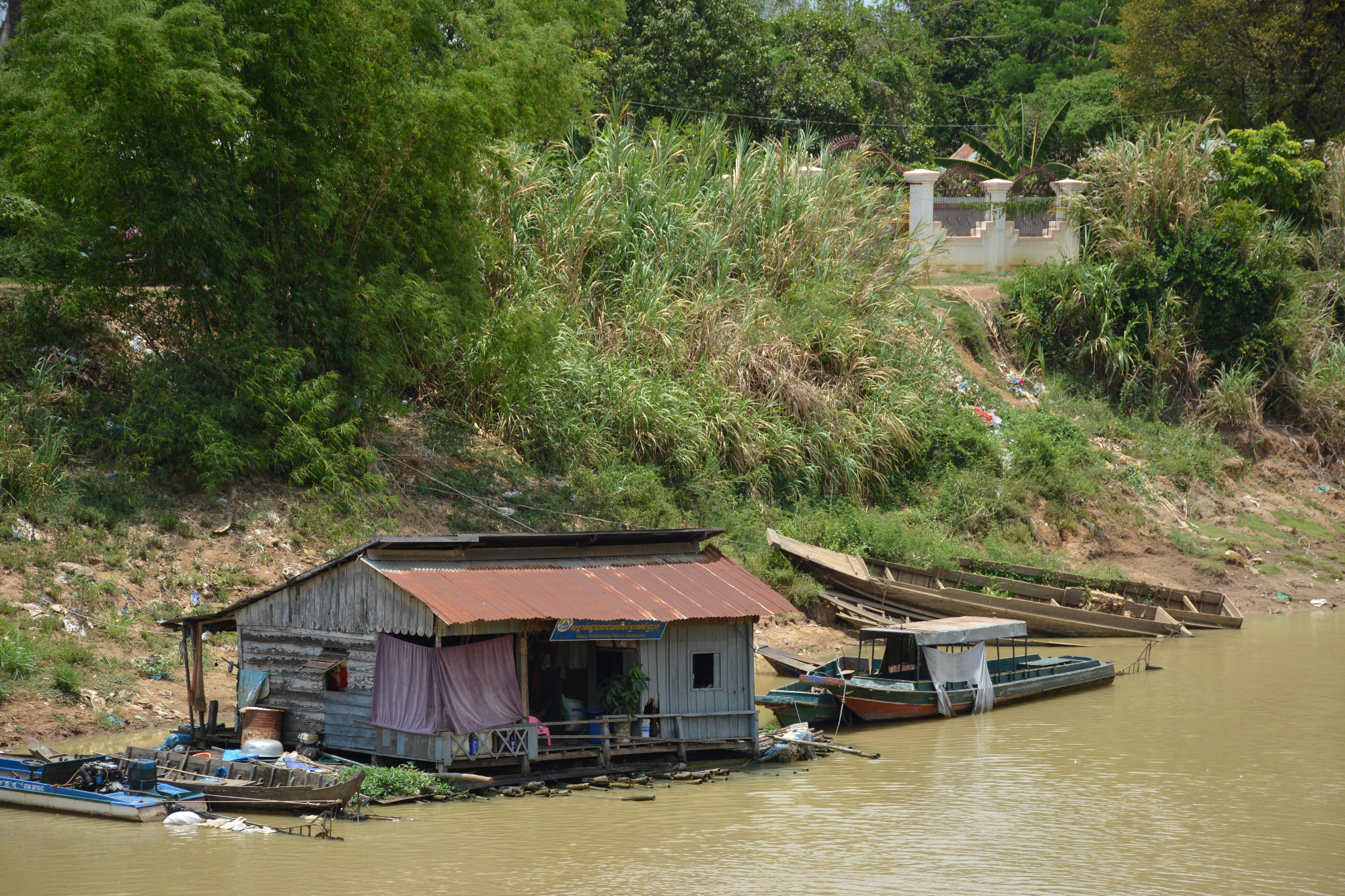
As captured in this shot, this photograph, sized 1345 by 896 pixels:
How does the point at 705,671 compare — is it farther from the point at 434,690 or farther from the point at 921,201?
the point at 921,201

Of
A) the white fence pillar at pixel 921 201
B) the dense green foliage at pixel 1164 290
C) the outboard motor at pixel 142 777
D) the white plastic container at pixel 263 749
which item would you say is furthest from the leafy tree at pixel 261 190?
the dense green foliage at pixel 1164 290

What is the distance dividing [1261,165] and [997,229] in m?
7.61

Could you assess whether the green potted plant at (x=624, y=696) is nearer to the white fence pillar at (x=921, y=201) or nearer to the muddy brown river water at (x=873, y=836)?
the muddy brown river water at (x=873, y=836)

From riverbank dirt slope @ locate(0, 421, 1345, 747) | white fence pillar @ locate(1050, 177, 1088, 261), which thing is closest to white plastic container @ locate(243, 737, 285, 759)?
riverbank dirt slope @ locate(0, 421, 1345, 747)

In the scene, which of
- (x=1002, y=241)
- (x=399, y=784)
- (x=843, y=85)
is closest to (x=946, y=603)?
(x=399, y=784)

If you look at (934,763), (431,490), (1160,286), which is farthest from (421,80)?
(1160,286)

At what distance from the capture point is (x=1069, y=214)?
38719 mm

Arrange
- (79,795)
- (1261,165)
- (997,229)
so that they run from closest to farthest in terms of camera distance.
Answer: (79,795)
(1261,165)
(997,229)

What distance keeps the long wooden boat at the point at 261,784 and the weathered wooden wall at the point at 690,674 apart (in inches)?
159

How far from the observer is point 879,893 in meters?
11.0

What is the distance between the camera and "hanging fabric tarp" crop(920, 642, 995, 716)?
1866 centimetres

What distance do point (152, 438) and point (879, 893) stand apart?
14095 mm

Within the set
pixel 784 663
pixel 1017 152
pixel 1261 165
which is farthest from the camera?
pixel 1017 152

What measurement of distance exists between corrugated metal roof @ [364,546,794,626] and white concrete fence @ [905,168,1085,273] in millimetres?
23998
